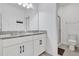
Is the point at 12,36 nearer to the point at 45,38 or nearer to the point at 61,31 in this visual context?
the point at 45,38

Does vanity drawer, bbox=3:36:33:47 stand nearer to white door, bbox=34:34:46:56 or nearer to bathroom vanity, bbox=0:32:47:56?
bathroom vanity, bbox=0:32:47:56

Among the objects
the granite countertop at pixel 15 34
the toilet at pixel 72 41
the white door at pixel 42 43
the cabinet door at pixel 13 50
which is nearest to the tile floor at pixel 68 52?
the toilet at pixel 72 41

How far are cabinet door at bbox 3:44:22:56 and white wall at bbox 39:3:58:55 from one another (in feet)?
1.42

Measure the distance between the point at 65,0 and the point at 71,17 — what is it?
0.27 m

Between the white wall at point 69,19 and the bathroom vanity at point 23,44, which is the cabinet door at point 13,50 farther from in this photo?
the white wall at point 69,19

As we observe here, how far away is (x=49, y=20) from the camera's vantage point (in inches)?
50.2

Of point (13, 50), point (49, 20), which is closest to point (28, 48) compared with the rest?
point (13, 50)

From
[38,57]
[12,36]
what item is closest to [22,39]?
[12,36]

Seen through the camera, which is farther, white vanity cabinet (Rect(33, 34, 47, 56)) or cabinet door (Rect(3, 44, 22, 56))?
white vanity cabinet (Rect(33, 34, 47, 56))

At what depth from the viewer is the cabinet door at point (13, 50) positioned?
3.89 feet

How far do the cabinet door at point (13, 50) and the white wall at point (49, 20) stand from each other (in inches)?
17.0

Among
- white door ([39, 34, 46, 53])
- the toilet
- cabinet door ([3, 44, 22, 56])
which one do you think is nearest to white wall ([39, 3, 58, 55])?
white door ([39, 34, 46, 53])

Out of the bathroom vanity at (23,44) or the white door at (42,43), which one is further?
the white door at (42,43)

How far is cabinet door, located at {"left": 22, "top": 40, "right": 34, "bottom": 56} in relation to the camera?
50.7 inches
